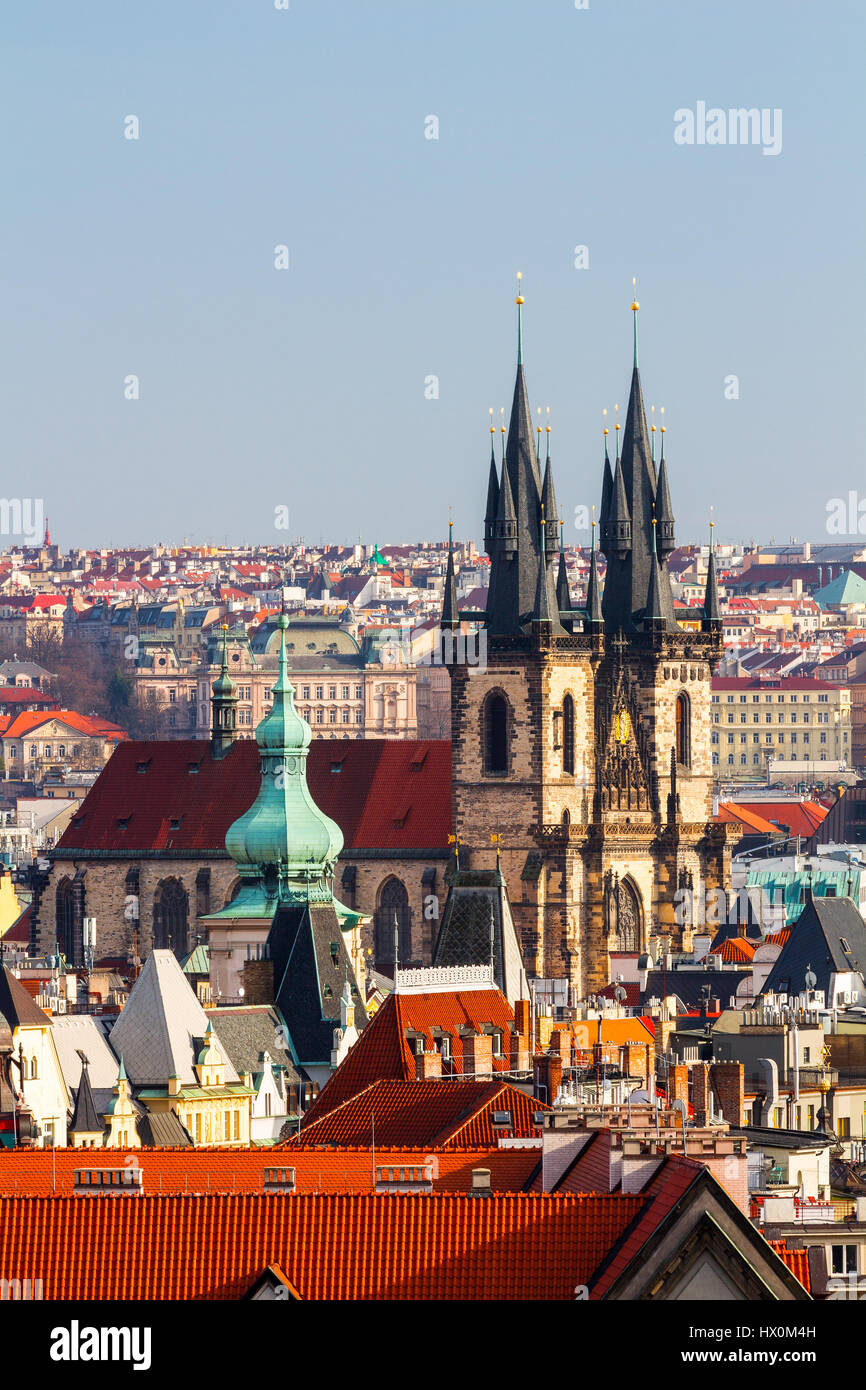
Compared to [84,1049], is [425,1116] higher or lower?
higher

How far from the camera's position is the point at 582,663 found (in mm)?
101875

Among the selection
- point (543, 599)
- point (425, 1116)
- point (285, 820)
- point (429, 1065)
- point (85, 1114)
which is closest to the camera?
point (425, 1116)

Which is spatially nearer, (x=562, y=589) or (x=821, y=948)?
(x=821, y=948)

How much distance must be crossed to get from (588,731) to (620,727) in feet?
3.02

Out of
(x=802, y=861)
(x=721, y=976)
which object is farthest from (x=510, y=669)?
(x=802, y=861)

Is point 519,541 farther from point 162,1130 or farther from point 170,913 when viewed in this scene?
point 162,1130

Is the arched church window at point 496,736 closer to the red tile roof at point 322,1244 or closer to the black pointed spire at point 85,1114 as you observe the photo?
the black pointed spire at point 85,1114

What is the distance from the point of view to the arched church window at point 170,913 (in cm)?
10956

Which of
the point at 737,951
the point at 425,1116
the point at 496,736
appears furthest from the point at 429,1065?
the point at 496,736

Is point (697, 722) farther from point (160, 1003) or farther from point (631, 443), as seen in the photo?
point (160, 1003)

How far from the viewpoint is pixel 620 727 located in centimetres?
10294

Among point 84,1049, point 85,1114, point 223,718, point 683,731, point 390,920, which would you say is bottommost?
point 390,920
